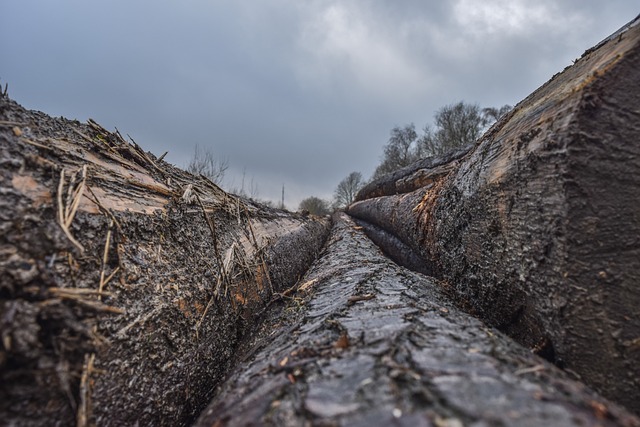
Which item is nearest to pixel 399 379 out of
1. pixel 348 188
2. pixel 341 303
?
pixel 341 303

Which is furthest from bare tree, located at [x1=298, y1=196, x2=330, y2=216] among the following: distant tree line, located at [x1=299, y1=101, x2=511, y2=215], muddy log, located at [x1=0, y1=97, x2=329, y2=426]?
muddy log, located at [x1=0, y1=97, x2=329, y2=426]

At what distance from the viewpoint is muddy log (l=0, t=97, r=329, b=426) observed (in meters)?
0.65

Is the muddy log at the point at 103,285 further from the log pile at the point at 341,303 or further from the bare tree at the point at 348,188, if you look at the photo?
the bare tree at the point at 348,188

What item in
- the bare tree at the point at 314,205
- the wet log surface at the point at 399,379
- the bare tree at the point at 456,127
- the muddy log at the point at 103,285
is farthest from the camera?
the bare tree at the point at 314,205

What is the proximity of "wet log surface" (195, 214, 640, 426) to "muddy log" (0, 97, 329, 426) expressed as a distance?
280mm

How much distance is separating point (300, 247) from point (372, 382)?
2267 mm

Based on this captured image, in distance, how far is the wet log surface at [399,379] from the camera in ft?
1.66

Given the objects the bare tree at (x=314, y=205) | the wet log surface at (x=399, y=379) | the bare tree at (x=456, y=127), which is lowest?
the wet log surface at (x=399, y=379)

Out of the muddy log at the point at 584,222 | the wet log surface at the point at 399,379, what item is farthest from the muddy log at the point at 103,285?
the muddy log at the point at 584,222

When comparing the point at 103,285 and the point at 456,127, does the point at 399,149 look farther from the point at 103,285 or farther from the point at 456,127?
the point at 103,285

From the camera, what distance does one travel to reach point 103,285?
2.84 feet

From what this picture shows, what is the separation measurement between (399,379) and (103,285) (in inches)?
34.1

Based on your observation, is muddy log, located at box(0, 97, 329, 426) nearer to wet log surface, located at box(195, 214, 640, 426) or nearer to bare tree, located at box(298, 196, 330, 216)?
wet log surface, located at box(195, 214, 640, 426)

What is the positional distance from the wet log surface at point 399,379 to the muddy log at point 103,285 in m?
0.28
